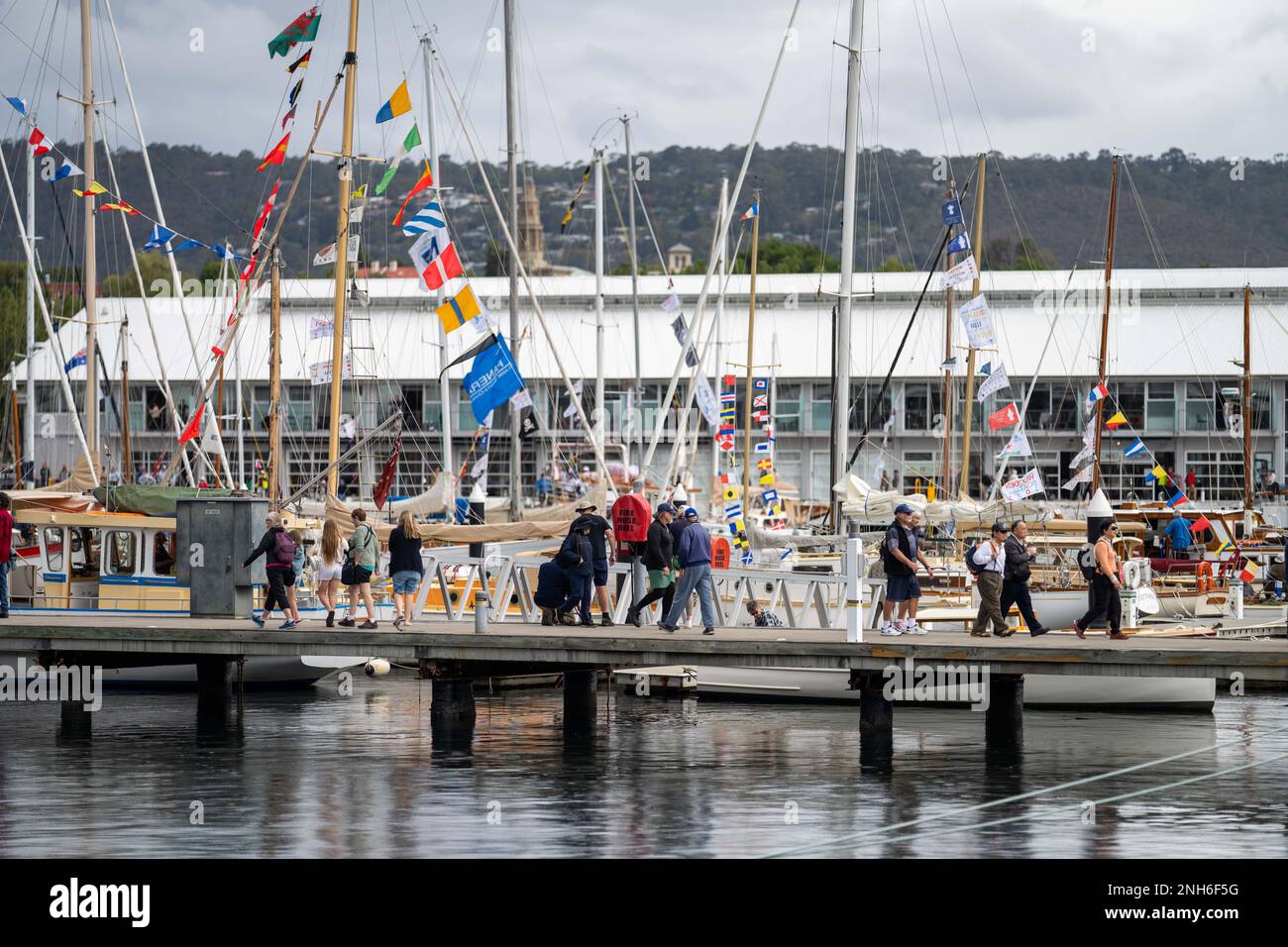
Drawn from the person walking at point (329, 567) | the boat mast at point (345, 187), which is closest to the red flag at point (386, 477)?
the boat mast at point (345, 187)

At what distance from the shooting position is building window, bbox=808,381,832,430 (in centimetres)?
7306

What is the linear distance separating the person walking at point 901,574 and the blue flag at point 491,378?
7.39 metres

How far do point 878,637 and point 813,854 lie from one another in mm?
5726

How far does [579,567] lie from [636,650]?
234cm

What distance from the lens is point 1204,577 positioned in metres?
40.1

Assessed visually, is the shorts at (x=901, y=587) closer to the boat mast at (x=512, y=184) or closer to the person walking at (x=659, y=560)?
the person walking at (x=659, y=560)

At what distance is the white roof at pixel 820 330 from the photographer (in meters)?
71.9

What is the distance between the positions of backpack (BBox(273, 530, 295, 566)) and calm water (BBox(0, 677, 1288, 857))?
2934 mm

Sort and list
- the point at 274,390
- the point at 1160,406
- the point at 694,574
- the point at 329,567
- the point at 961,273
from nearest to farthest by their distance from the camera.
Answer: the point at 694,574
the point at 329,567
the point at 961,273
the point at 274,390
the point at 1160,406

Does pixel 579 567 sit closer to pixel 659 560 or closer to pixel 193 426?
pixel 659 560

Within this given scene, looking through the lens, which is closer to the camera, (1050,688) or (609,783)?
(609,783)

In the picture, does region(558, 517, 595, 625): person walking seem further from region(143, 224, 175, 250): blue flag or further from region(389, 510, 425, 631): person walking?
region(143, 224, 175, 250): blue flag

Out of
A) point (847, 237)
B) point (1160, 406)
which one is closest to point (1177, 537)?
point (847, 237)

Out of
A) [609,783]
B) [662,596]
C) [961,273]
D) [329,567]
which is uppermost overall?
[961,273]
